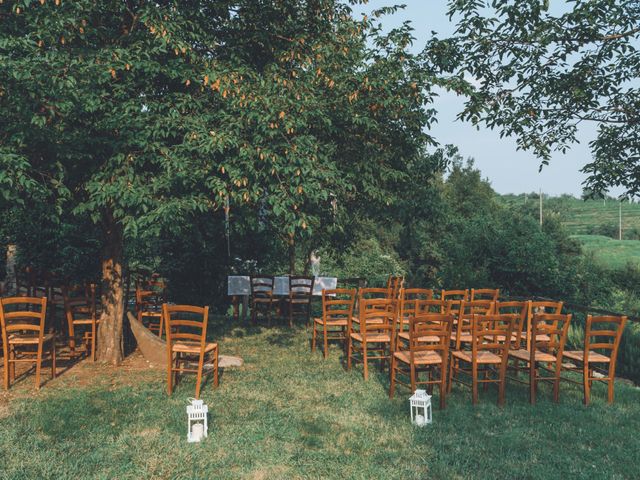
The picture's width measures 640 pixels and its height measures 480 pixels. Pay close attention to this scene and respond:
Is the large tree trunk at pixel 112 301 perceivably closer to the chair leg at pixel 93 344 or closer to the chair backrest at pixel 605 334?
the chair leg at pixel 93 344

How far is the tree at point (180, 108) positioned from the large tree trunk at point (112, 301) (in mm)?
20

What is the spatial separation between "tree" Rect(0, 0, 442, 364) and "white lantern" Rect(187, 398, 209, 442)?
6.64 feet

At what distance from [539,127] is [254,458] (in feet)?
26.3

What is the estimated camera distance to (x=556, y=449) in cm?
485

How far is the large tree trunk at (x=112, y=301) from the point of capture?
7.89 m

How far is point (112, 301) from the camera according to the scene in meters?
7.98

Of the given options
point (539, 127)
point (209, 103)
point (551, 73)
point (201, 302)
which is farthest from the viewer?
point (201, 302)

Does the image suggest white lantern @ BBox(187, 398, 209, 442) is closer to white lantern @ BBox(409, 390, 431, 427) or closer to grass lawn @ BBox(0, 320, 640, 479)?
grass lawn @ BBox(0, 320, 640, 479)

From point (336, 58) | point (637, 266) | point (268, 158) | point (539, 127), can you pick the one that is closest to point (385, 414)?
point (268, 158)

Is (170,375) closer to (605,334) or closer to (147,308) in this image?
(147,308)

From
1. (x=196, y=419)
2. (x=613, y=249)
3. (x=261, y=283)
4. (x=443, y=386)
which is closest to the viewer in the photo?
(x=196, y=419)

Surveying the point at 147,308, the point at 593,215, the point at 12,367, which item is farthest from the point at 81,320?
the point at 593,215

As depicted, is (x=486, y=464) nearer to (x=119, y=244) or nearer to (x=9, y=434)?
(x=9, y=434)

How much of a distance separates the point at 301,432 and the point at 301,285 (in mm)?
6738
